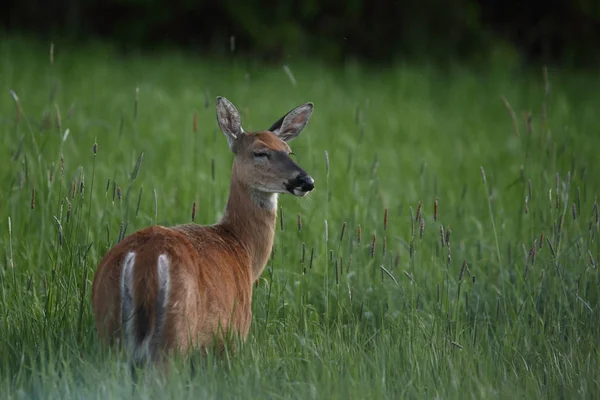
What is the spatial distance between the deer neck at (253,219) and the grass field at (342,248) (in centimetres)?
20

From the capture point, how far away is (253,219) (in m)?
4.44

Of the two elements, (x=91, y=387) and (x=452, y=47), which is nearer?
(x=91, y=387)

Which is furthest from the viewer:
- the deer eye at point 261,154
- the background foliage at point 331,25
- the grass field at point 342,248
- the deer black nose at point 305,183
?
the background foliage at point 331,25

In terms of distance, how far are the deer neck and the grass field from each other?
20 centimetres

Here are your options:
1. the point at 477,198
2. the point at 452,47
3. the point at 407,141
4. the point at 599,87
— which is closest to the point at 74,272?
the point at 477,198

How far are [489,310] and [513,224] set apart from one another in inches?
75.3

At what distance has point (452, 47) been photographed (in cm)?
1600

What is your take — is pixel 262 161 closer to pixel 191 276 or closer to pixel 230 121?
pixel 230 121

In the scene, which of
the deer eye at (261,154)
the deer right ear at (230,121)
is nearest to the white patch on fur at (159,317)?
the deer eye at (261,154)

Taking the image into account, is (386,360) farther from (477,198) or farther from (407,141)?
(407,141)

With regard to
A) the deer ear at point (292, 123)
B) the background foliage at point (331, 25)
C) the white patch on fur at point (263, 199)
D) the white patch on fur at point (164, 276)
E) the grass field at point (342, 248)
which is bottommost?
the grass field at point (342, 248)

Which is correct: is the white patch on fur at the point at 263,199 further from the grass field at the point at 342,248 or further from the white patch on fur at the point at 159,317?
the white patch on fur at the point at 159,317

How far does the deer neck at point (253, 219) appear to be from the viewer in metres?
4.43

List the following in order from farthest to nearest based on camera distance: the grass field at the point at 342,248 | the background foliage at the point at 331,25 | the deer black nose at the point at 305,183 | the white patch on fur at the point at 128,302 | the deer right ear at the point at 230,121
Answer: the background foliage at the point at 331,25 → the deer right ear at the point at 230,121 → the deer black nose at the point at 305,183 → the grass field at the point at 342,248 → the white patch on fur at the point at 128,302
